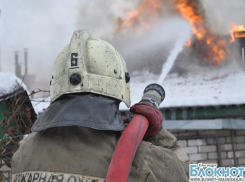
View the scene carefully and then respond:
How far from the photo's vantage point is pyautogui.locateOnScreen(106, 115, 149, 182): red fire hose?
4.52ft

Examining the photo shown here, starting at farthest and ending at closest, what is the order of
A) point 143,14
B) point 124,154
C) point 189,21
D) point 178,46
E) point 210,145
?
point 143,14 < point 189,21 < point 178,46 < point 210,145 < point 124,154

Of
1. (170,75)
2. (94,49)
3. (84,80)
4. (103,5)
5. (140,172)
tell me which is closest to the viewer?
(140,172)

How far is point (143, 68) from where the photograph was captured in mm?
10766

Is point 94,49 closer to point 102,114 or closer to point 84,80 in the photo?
point 84,80

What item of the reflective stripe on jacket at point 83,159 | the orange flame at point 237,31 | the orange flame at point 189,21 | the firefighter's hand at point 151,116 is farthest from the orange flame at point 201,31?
the reflective stripe on jacket at point 83,159

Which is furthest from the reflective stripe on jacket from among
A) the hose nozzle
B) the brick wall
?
the brick wall

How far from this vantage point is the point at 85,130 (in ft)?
5.11

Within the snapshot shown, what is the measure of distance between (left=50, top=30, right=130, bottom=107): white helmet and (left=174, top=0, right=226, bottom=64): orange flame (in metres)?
9.21

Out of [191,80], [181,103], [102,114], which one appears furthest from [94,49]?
[191,80]

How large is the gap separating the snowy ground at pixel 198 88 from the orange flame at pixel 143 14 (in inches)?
111

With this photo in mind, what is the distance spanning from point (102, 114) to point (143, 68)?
9.29 m

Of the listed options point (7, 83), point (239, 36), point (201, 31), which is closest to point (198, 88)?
point (201, 31)

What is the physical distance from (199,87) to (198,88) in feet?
0.36

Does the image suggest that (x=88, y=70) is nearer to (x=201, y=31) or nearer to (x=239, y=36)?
(x=201, y=31)
